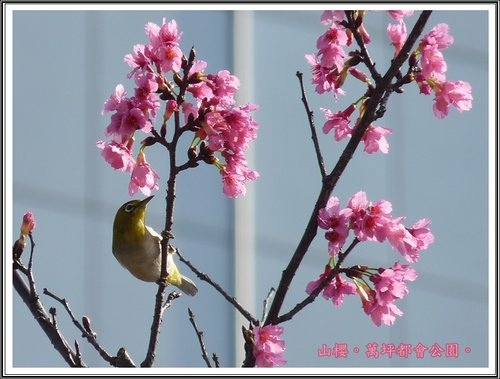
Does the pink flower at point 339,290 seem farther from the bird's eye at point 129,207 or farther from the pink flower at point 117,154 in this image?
the bird's eye at point 129,207

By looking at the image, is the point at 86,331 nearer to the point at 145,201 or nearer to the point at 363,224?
the point at 363,224

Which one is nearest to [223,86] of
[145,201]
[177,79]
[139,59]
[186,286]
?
[177,79]

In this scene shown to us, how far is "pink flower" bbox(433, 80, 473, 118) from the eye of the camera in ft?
9.17

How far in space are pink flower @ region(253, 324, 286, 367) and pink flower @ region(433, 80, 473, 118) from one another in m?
0.73

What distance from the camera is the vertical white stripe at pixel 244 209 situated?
7.54 metres

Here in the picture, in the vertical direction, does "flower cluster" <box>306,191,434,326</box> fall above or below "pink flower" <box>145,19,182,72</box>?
below

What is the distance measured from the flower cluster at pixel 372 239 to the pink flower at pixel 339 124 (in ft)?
0.89

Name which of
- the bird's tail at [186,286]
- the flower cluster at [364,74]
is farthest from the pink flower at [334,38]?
the bird's tail at [186,286]

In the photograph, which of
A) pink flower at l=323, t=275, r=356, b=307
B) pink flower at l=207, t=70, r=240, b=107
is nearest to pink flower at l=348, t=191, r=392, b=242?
pink flower at l=323, t=275, r=356, b=307

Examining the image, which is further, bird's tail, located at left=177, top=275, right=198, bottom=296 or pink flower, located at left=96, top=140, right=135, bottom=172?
bird's tail, located at left=177, top=275, right=198, bottom=296

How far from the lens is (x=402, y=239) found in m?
2.72

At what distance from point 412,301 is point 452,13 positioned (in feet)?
6.95

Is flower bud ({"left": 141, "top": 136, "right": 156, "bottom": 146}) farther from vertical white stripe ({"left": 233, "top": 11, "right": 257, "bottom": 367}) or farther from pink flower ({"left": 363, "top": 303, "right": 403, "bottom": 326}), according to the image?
vertical white stripe ({"left": 233, "top": 11, "right": 257, "bottom": 367})

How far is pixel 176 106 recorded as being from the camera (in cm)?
272
